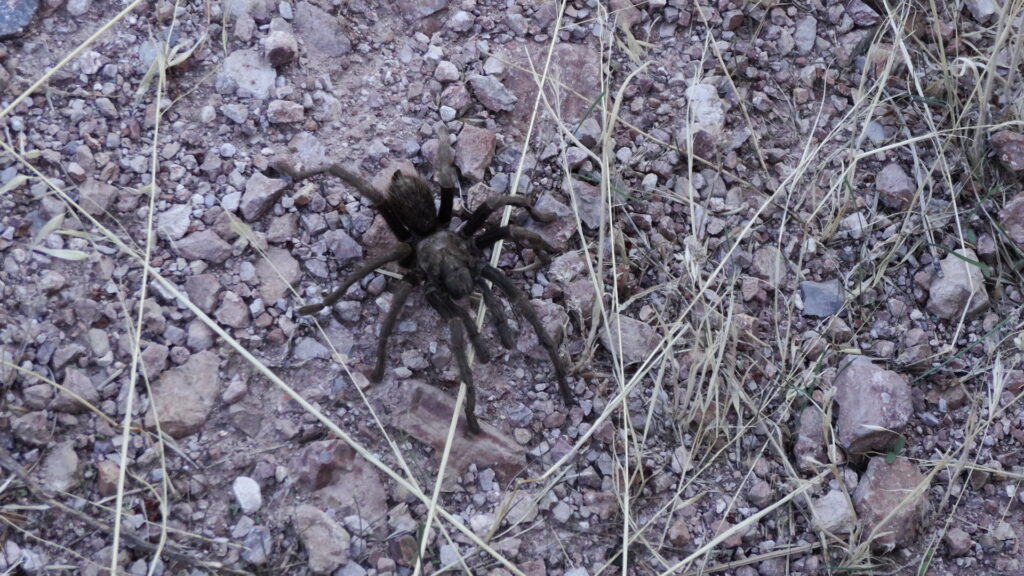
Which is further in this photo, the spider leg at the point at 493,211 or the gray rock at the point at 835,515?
the spider leg at the point at 493,211

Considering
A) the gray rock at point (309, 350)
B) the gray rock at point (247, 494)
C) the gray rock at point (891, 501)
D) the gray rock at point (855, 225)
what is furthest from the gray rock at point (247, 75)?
the gray rock at point (891, 501)

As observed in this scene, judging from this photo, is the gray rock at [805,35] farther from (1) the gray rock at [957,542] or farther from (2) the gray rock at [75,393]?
(2) the gray rock at [75,393]

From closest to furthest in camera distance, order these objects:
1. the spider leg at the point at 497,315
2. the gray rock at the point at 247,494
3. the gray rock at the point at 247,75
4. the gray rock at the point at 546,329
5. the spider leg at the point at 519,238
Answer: the gray rock at the point at 247,494 < the spider leg at the point at 497,315 < the spider leg at the point at 519,238 < the gray rock at the point at 546,329 < the gray rock at the point at 247,75

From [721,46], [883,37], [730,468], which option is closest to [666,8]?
[721,46]

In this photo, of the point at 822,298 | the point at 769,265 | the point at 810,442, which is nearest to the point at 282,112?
the point at 769,265

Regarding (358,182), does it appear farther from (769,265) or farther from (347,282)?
(769,265)

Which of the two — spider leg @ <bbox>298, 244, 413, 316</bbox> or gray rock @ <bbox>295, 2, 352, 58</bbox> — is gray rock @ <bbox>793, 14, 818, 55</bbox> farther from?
spider leg @ <bbox>298, 244, 413, 316</bbox>
